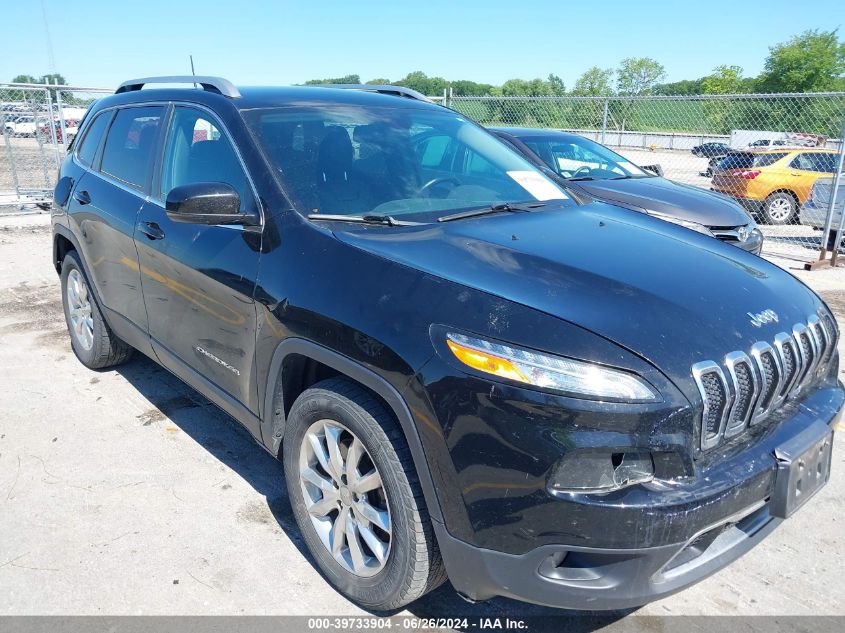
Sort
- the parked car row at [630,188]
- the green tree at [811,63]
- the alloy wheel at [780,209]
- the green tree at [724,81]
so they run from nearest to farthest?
1. the parked car row at [630,188]
2. the alloy wheel at [780,209]
3. the green tree at [811,63]
4. the green tree at [724,81]

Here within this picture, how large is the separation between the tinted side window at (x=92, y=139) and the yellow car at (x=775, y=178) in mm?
11299

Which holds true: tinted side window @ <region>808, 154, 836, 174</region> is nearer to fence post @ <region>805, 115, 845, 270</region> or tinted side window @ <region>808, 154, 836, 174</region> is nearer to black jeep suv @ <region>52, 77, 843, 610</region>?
fence post @ <region>805, 115, 845, 270</region>

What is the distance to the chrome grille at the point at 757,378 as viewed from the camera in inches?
77.5

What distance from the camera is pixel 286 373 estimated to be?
102 inches

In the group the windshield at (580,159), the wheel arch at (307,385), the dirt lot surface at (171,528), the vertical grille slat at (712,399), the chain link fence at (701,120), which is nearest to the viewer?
the vertical grille slat at (712,399)

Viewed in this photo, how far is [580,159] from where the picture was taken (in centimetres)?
768

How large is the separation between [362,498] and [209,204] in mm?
1337

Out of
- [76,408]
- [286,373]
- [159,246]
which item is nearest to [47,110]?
[76,408]

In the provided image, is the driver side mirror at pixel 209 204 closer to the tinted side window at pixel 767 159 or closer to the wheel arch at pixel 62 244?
the wheel arch at pixel 62 244

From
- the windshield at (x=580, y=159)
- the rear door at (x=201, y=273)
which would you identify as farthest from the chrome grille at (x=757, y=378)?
the windshield at (x=580, y=159)

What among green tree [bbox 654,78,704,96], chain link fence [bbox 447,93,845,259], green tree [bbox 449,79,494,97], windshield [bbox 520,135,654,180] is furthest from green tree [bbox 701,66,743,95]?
windshield [bbox 520,135,654,180]

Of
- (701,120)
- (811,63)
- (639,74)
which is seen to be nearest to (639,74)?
(639,74)

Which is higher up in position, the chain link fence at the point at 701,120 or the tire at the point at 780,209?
the chain link fence at the point at 701,120

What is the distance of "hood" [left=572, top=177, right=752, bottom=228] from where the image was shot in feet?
21.6
